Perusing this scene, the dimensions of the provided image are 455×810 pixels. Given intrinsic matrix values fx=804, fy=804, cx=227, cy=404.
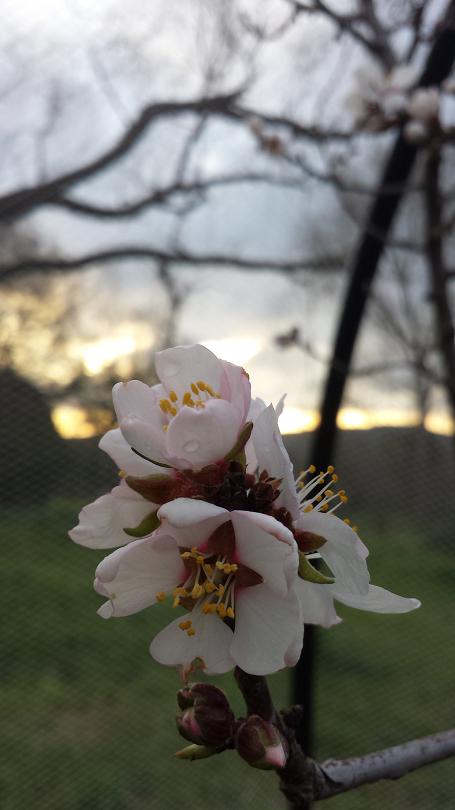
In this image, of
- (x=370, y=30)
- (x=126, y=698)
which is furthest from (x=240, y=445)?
(x=126, y=698)

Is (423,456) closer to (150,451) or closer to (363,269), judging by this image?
(363,269)

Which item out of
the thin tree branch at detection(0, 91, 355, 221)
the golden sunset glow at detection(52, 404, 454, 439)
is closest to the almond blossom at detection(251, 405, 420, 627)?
the golden sunset glow at detection(52, 404, 454, 439)

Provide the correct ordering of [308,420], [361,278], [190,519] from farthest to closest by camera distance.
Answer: [308,420] → [361,278] → [190,519]

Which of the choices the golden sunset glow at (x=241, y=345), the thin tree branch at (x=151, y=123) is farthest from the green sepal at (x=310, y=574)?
the thin tree branch at (x=151, y=123)

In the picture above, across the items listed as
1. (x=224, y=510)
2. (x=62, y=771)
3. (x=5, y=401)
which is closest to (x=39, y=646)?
(x=62, y=771)

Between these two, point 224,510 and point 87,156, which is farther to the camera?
point 87,156

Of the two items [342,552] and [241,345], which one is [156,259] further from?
[342,552]
